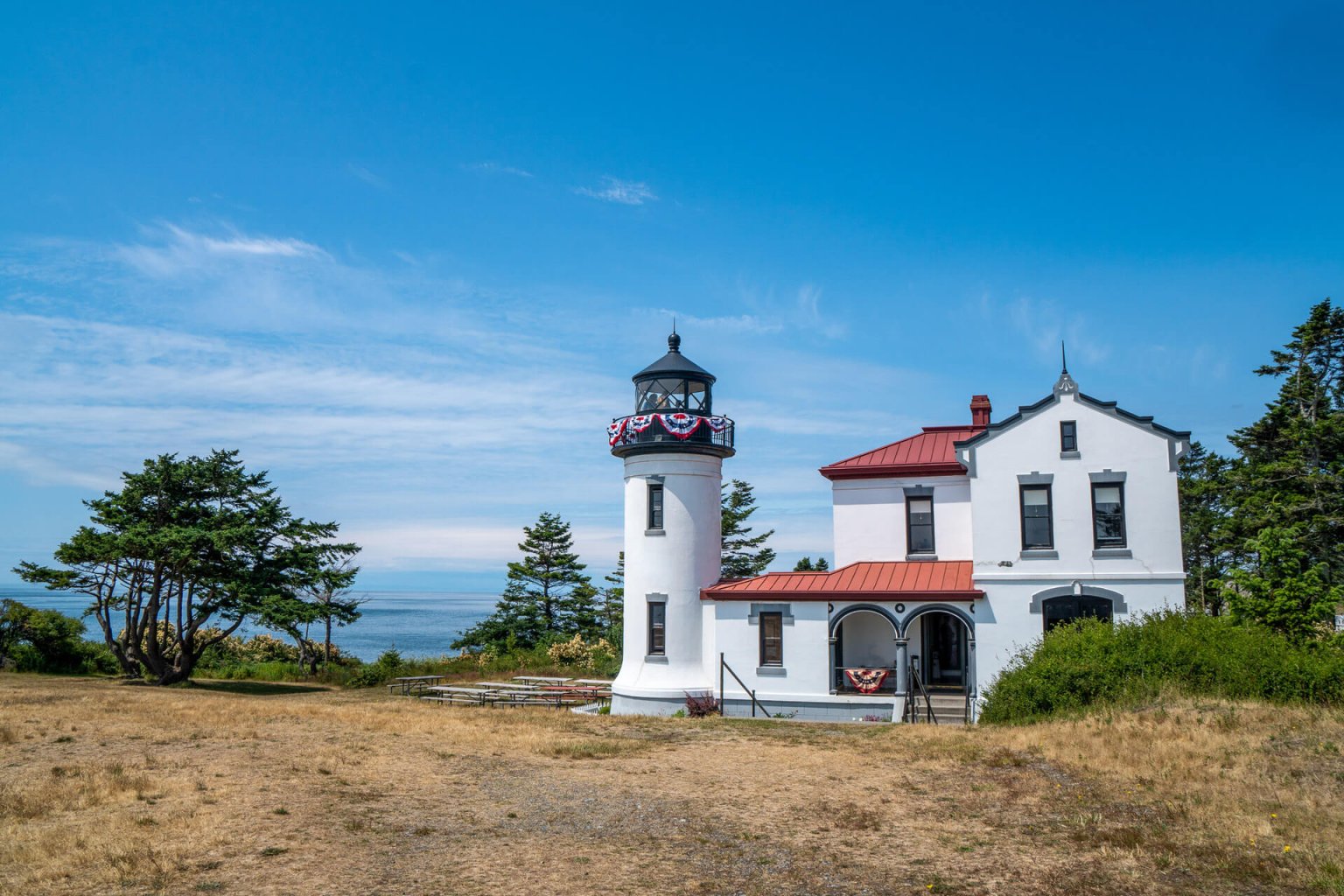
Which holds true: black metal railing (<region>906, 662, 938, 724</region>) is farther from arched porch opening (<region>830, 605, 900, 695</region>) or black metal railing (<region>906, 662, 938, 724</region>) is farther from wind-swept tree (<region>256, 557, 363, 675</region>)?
wind-swept tree (<region>256, 557, 363, 675</region>)

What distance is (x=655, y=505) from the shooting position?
24.7 metres

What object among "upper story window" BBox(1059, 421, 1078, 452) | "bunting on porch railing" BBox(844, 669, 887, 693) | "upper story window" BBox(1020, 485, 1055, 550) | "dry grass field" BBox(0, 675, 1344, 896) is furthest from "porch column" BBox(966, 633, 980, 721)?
"upper story window" BBox(1059, 421, 1078, 452)

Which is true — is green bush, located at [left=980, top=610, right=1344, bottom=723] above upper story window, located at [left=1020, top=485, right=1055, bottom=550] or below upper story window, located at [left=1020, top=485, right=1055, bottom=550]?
below

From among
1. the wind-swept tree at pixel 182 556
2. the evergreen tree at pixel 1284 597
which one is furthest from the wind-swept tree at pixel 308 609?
the evergreen tree at pixel 1284 597

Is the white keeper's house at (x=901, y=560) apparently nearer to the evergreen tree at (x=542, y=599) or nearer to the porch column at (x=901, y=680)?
the porch column at (x=901, y=680)

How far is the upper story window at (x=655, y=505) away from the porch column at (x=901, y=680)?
6.72 m

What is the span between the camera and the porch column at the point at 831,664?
75.1 feet

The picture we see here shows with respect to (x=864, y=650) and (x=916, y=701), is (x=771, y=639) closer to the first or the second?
(x=864, y=650)

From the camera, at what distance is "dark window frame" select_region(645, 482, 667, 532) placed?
24594 mm

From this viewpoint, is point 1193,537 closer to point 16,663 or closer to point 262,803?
point 262,803

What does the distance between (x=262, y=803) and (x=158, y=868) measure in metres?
2.83

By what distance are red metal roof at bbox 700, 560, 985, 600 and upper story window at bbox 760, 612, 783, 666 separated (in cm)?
57

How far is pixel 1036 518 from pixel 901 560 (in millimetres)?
3585

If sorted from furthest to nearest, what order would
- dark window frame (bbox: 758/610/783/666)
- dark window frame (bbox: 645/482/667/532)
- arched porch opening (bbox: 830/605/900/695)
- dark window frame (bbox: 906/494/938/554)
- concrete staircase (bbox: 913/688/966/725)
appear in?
dark window frame (bbox: 645/482/667/532), dark window frame (bbox: 906/494/938/554), dark window frame (bbox: 758/610/783/666), arched porch opening (bbox: 830/605/900/695), concrete staircase (bbox: 913/688/966/725)
